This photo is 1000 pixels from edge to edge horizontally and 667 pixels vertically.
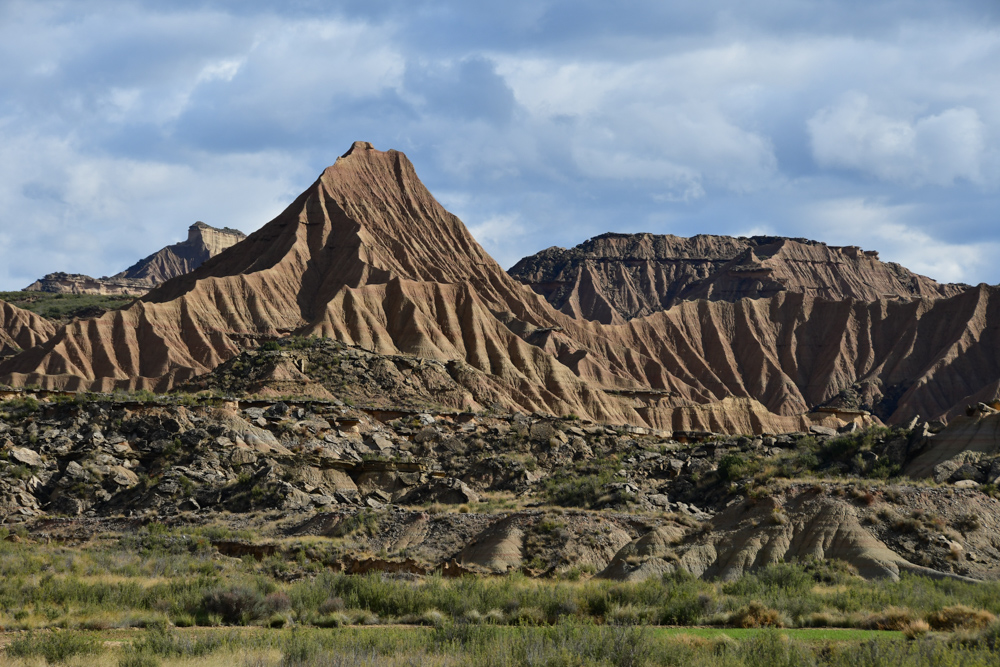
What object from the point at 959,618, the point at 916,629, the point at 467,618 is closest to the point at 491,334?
the point at 467,618

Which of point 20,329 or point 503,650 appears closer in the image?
point 503,650

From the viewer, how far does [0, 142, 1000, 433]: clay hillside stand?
92.6 m

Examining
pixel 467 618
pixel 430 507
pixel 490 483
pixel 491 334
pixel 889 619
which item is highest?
pixel 491 334

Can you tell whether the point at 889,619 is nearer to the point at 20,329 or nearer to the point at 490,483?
the point at 490,483

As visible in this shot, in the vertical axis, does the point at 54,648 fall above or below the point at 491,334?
below

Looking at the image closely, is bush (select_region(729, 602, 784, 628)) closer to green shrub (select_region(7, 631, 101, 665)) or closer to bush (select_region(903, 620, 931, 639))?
bush (select_region(903, 620, 931, 639))

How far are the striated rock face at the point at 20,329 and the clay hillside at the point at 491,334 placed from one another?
14768 millimetres

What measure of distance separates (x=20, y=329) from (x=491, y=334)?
59291mm

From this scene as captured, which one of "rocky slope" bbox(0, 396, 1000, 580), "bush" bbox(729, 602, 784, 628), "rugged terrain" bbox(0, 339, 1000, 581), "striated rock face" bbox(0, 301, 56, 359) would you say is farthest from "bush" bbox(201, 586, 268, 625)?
"striated rock face" bbox(0, 301, 56, 359)

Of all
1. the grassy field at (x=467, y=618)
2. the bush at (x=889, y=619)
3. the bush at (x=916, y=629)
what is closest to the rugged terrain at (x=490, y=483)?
the grassy field at (x=467, y=618)

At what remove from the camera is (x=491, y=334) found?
97938mm

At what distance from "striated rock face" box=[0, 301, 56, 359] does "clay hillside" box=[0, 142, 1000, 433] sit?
14768mm

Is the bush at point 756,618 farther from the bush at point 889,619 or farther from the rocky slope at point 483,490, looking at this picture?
the rocky slope at point 483,490

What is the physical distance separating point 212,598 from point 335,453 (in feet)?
88.8
